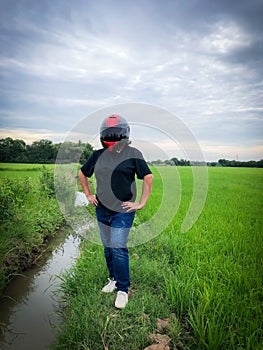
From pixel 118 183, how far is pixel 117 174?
0.27 feet

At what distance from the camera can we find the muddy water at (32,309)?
2617mm

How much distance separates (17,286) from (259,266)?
2893 mm

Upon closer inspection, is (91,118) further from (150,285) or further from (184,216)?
(184,216)

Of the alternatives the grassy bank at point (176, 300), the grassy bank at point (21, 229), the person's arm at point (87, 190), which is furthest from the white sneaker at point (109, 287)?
the grassy bank at point (21, 229)

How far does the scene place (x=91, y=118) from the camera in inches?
120

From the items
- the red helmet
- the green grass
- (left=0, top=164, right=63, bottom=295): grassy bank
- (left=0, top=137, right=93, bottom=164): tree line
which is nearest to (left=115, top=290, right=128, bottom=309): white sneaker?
(left=0, top=164, right=63, bottom=295): grassy bank

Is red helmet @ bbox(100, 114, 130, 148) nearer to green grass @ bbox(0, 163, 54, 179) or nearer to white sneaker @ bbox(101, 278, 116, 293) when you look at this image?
white sneaker @ bbox(101, 278, 116, 293)

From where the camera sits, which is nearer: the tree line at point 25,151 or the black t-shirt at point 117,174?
the black t-shirt at point 117,174

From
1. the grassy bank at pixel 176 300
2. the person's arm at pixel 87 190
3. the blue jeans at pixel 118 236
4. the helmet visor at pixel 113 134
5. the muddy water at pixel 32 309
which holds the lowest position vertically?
the muddy water at pixel 32 309

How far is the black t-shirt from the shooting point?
8.39 feet

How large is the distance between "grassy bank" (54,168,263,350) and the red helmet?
1.31 meters

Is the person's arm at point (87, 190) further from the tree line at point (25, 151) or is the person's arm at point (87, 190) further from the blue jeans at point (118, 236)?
the tree line at point (25, 151)

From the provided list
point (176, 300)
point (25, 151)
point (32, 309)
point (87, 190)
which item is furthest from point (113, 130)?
point (25, 151)

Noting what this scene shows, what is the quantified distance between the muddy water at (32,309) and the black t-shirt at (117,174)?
4.38ft
